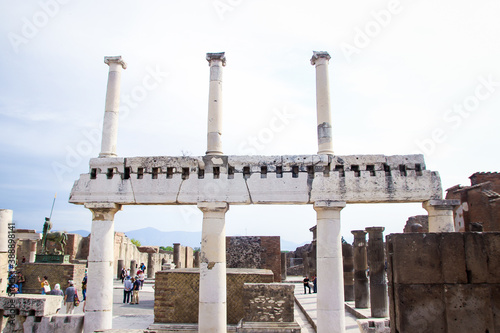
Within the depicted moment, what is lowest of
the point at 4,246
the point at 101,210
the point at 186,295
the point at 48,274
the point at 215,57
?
the point at 186,295

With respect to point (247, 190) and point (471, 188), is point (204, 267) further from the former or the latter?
point (471, 188)

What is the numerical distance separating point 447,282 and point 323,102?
6.87 m

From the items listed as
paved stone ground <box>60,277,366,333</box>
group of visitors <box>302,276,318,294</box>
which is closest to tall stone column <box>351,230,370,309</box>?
paved stone ground <box>60,277,366,333</box>

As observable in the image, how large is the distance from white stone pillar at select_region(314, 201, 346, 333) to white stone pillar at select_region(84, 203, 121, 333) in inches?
208

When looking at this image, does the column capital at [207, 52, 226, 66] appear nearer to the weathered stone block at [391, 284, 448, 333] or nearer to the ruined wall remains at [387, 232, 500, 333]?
the ruined wall remains at [387, 232, 500, 333]

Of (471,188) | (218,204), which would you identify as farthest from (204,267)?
(471,188)

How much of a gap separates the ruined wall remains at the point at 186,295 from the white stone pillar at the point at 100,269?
308 cm

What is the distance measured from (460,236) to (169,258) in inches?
1659

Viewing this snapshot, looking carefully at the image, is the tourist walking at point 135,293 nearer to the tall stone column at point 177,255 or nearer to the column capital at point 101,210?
the column capital at point 101,210

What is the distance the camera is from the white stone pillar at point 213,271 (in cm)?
1027

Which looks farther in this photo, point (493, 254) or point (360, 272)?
point (360, 272)

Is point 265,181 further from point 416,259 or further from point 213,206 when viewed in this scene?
point 416,259

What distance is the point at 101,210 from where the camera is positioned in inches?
433

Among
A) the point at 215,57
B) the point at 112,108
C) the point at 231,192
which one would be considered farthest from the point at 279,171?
the point at 112,108
